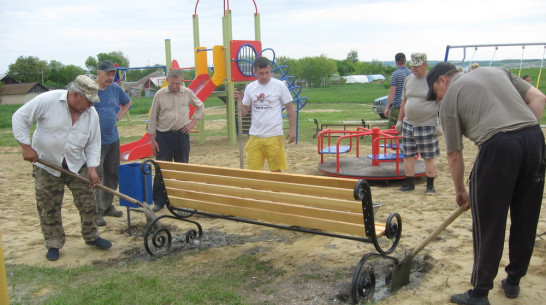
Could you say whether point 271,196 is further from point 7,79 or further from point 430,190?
point 7,79

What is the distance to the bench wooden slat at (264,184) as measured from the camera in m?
3.45

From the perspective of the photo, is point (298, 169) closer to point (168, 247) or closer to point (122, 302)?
point (168, 247)

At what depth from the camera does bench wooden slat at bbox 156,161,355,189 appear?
3.41 m

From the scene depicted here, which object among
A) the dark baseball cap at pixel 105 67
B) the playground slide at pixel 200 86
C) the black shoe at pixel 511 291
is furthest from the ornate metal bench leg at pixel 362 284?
the playground slide at pixel 200 86

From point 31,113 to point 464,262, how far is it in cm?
379

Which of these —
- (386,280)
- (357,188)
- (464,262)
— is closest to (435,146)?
(464,262)

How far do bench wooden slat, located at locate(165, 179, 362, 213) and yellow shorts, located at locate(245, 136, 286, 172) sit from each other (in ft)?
4.29

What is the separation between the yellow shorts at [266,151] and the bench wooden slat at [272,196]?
131cm

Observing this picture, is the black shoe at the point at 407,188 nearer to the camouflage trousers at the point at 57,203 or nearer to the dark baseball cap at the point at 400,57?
the dark baseball cap at the point at 400,57

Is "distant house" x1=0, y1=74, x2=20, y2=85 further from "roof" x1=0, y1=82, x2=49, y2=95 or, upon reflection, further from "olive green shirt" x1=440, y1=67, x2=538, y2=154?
"olive green shirt" x1=440, y1=67, x2=538, y2=154

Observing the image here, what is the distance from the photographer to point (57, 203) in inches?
179

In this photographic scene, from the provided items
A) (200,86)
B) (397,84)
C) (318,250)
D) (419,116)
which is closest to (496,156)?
(318,250)

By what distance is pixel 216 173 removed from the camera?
13.6ft

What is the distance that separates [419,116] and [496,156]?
10.2ft
